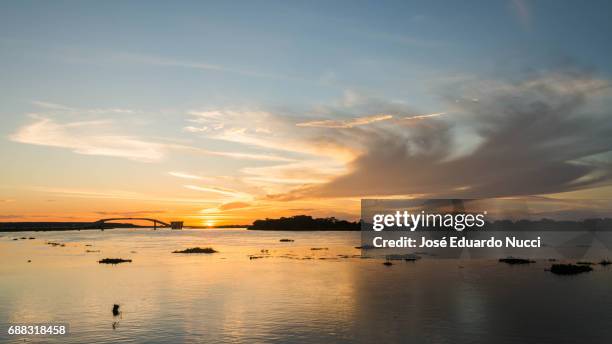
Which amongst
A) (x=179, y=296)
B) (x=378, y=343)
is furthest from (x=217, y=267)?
(x=378, y=343)

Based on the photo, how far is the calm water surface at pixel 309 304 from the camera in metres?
39.9

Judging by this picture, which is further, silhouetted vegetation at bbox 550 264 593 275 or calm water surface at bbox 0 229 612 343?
silhouetted vegetation at bbox 550 264 593 275

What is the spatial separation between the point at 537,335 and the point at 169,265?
72.2 meters

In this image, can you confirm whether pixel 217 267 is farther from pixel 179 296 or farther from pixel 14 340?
pixel 14 340

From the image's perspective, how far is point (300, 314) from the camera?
47.9 meters

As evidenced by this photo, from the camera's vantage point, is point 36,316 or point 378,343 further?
point 36,316

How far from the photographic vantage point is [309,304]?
53531mm

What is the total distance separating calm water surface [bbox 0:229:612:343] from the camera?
39906mm

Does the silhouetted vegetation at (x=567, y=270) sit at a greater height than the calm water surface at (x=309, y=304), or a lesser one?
greater

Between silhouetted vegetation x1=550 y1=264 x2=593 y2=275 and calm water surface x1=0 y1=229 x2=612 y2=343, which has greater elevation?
silhouetted vegetation x1=550 y1=264 x2=593 y2=275

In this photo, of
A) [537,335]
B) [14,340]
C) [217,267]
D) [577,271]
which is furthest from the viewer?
[217,267]

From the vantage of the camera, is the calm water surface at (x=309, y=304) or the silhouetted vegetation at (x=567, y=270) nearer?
the calm water surface at (x=309, y=304)

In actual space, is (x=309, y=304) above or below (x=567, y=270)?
below

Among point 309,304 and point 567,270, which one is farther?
point 567,270
